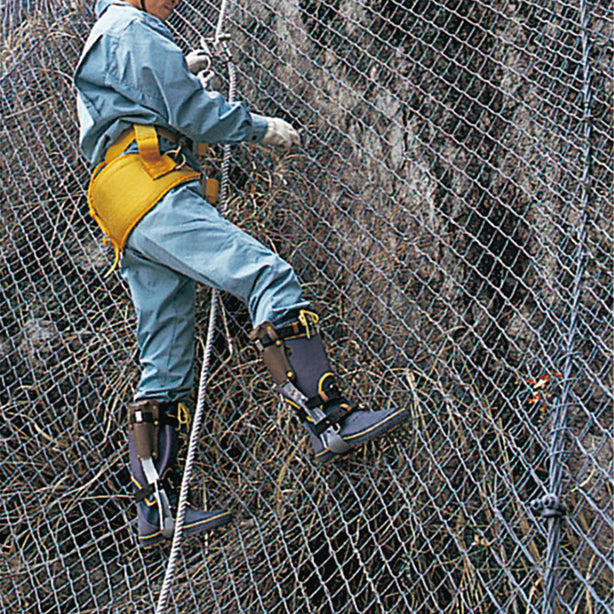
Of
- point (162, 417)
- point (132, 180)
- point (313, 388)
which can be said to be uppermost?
point (132, 180)

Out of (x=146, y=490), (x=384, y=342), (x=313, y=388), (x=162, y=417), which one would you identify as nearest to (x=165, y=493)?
(x=146, y=490)

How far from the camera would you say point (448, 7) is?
2.21m

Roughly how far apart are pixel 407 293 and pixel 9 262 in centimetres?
140

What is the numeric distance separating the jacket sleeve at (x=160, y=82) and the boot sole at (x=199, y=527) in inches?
35.5

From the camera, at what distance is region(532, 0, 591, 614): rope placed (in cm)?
148

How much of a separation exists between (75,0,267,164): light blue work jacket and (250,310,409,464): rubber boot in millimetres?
508

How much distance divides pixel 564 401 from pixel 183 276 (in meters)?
0.94

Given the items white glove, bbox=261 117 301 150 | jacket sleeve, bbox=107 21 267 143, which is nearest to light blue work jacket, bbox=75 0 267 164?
jacket sleeve, bbox=107 21 267 143

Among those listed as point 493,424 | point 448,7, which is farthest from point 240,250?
point 448,7

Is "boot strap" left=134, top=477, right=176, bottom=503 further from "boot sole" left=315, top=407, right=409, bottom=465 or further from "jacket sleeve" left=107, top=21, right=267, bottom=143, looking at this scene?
"jacket sleeve" left=107, top=21, right=267, bottom=143

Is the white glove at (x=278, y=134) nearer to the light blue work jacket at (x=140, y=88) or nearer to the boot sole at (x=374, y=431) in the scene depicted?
the light blue work jacket at (x=140, y=88)

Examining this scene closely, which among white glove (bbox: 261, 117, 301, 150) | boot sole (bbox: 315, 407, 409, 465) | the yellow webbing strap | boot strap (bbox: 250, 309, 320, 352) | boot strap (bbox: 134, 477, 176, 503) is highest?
white glove (bbox: 261, 117, 301, 150)

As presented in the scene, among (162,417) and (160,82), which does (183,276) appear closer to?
(162,417)

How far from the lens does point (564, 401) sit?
164cm
